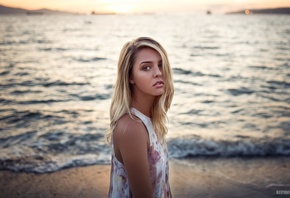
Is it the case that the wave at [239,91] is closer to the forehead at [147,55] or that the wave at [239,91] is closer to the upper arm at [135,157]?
the forehead at [147,55]

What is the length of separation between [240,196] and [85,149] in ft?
11.9

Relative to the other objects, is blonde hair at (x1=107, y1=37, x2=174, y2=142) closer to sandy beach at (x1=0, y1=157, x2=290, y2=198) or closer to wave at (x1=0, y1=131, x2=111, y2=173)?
sandy beach at (x1=0, y1=157, x2=290, y2=198)

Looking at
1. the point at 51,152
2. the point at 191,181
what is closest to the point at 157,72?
the point at 191,181

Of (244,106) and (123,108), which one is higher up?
(123,108)

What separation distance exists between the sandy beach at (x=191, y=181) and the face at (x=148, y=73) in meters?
2.94

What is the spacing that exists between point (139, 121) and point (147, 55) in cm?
50

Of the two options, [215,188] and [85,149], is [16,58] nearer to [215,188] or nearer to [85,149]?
[85,149]

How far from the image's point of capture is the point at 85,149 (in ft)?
20.9

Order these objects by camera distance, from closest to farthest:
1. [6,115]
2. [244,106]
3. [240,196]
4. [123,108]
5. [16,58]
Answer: [123,108] < [240,196] < [6,115] < [244,106] < [16,58]

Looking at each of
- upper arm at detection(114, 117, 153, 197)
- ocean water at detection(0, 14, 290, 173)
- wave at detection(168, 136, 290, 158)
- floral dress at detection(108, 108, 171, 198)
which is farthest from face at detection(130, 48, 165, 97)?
wave at detection(168, 136, 290, 158)

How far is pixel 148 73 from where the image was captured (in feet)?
6.57

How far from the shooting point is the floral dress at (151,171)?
203 cm

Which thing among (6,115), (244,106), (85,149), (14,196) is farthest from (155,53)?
(244,106)

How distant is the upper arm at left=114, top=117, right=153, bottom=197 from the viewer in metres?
1.76
